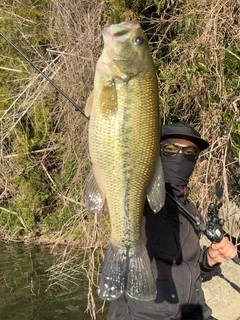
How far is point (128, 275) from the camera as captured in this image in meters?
2.15

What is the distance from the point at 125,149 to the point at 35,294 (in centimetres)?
595

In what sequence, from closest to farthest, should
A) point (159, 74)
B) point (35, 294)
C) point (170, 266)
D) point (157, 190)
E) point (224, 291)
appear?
point (157, 190)
point (170, 266)
point (224, 291)
point (159, 74)
point (35, 294)

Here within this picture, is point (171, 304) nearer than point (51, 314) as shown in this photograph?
Yes

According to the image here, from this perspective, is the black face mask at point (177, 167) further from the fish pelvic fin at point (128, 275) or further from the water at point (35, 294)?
the water at point (35, 294)

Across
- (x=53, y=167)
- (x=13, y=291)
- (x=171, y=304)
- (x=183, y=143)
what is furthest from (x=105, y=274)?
(x=53, y=167)

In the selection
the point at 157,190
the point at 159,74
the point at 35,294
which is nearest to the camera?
the point at 157,190

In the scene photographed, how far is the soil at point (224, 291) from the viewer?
16.5 ft

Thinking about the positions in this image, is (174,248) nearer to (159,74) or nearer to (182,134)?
(182,134)

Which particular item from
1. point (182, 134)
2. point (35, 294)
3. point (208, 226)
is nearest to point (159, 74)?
point (182, 134)

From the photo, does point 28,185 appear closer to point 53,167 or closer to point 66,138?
point 53,167

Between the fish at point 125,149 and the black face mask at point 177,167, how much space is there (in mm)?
791

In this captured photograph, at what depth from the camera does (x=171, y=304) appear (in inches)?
111

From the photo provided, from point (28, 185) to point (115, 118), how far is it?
860 centimetres

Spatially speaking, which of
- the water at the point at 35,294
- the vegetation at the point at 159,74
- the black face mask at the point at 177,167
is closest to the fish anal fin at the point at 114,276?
the black face mask at the point at 177,167
